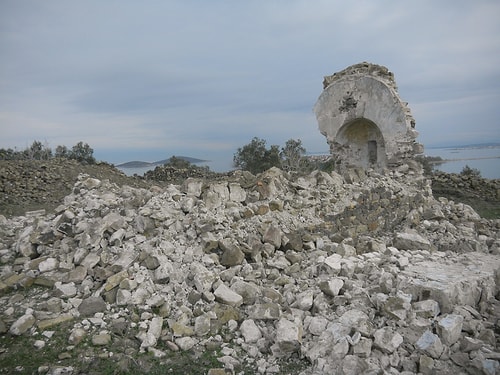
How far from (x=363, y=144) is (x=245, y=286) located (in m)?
8.00

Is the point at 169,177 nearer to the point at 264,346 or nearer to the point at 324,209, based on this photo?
the point at 324,209

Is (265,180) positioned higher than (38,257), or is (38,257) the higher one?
(265,180)

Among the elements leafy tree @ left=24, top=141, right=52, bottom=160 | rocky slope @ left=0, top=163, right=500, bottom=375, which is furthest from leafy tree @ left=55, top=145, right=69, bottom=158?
rocky slope @ left=0, top=163, right=500, bottom=375

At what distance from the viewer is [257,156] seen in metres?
25.3

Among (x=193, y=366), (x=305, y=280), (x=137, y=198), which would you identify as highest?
(x=137, y=198)

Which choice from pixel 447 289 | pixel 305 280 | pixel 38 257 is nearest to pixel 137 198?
pixel 38 257

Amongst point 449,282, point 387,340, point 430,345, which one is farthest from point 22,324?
point 449,282

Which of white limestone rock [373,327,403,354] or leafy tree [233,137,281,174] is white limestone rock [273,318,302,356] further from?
leafy tree [233,137,281,174]

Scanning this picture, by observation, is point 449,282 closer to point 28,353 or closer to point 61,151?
point 28,353

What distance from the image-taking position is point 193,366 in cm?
299

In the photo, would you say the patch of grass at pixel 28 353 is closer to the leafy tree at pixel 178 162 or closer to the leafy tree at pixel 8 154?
the leafy tree at pixel 178 162

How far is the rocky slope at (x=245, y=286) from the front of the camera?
3057mm

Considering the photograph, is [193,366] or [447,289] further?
[447,289]

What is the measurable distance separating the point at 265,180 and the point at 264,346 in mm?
2812
